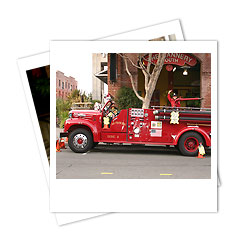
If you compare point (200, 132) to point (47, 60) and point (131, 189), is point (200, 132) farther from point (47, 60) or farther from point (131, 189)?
point (47, 60)

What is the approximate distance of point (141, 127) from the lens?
26.3ft

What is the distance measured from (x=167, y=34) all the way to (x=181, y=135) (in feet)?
11.2

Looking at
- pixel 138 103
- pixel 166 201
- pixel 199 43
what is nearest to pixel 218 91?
pixel 199 43

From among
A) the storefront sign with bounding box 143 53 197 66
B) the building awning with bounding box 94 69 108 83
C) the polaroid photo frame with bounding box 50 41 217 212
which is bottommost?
the polaroid photo frame with bounding box 50 41 217 212

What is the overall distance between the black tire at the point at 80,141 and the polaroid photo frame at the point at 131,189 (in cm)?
294

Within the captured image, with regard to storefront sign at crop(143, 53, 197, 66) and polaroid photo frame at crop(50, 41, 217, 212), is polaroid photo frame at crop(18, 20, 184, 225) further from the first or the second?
storefront sign at crop(143, 53, 197, 66)

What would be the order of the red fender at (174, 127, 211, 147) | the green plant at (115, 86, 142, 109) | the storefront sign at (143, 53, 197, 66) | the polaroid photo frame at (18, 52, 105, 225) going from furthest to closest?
the green plant at (115, 86, 142, 109), the storefront sign at (143, 53, 197, 66), the red fender at (174, 127, 211, 147), the polaroid photo frame at (18, 52, 105, 225)

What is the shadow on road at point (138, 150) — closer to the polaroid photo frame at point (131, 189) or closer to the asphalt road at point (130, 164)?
the asphalt road at point (130, 164)

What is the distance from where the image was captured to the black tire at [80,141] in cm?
820

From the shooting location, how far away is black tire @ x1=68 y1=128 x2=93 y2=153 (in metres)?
8.20

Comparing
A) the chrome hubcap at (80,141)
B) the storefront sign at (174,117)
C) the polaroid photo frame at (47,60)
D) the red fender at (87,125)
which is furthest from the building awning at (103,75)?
the polaroid photo frame at (47,60)

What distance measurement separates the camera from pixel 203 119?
7672 mm

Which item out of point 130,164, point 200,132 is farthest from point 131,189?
A: point 200,132

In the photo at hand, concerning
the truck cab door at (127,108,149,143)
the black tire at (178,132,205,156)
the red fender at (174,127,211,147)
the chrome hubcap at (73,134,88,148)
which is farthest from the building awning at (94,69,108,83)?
the black tire at (178,132,205,156)
